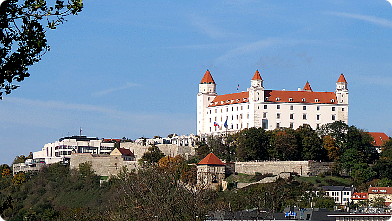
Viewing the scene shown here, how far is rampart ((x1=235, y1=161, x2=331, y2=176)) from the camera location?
86.2 m

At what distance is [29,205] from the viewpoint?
94.3 m

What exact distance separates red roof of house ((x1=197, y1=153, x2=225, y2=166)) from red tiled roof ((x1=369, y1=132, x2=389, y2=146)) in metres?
20.8

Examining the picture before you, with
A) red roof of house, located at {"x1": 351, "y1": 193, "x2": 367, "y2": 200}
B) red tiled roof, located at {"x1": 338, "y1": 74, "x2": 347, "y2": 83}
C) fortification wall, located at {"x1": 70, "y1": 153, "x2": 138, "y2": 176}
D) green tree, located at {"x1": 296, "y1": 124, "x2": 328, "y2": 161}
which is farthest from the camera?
red tiled roof, located at {"x1": 338, "y1": 74, "x2": 347, "y2": 83}

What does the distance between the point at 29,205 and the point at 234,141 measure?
81.5 feet

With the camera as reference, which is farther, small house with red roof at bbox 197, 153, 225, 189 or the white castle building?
the white castle building

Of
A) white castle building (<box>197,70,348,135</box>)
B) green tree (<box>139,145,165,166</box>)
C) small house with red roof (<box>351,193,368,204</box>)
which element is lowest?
small house with red roof (<box>351,193,368,204</box>)

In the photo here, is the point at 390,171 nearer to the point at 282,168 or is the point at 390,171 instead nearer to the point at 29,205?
the point at 282,168

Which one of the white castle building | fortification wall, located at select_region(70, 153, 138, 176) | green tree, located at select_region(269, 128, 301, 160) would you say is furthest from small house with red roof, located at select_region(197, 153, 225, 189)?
fortification wall, located at select_region(70, 153, 138, 176)

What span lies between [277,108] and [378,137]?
13.1 metres

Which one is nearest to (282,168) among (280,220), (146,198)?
(280,220)

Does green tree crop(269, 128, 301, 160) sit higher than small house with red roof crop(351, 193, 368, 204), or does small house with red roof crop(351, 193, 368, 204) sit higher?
green tree crop(269, 128, 301, 160)

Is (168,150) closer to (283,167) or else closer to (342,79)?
(283,167)

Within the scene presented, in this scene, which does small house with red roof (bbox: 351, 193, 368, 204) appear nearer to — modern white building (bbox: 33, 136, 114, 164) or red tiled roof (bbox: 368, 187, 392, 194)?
red tiled roof (bbox: 368, 187, 392, 194)

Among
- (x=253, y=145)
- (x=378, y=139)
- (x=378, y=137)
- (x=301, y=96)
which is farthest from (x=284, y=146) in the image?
(x=378, y=137)
